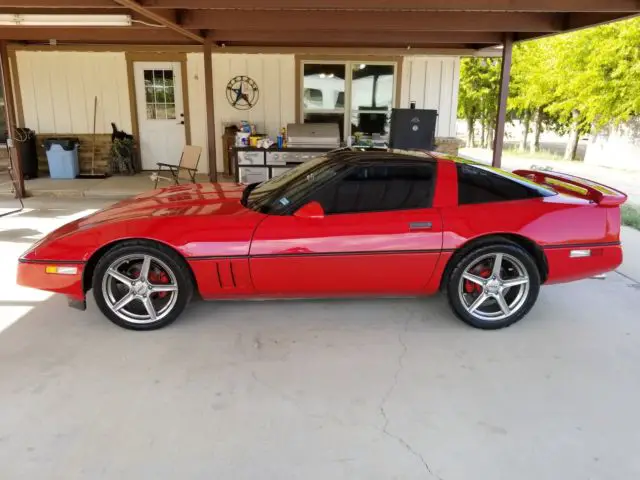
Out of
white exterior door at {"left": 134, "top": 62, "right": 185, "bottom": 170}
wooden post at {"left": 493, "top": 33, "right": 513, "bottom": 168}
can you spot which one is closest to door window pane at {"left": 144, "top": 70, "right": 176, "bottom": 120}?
white exterior door at {"left": 134, "top": 62, "right": 185, "bottom": 170}

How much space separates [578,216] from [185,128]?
321 inches

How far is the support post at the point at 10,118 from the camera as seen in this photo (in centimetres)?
722

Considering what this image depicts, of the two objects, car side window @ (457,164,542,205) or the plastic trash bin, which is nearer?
car side window @ (457,164,542,205)

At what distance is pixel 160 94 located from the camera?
9.91 m

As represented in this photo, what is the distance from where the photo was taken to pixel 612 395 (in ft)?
9.05

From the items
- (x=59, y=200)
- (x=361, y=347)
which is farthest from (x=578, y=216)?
(x=59, y=200)

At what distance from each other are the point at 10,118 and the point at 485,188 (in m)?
7.08

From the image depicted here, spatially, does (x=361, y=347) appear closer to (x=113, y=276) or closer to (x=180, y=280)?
(x=180, y=280)

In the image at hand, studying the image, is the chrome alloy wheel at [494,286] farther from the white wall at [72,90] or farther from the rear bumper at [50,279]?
the white wall at [72,90]

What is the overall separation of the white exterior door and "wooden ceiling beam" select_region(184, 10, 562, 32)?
3.82 metres

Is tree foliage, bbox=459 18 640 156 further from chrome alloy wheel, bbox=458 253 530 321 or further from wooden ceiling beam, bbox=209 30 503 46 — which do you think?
chrome alloy wheel, bbox=458 253 530 321

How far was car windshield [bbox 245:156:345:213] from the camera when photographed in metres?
3.45

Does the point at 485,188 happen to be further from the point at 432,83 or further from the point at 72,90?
the point at 72,90

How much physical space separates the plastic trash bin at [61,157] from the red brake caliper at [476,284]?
8.37 m
